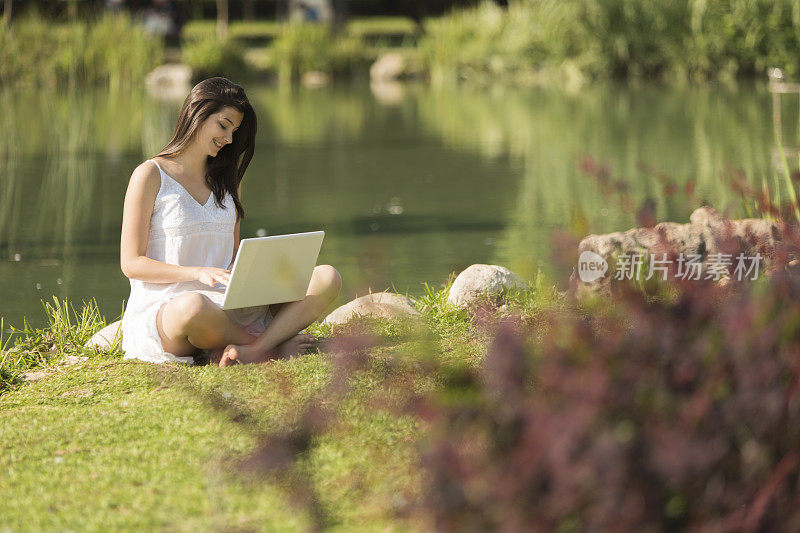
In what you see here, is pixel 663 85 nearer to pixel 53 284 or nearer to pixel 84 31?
pixel 84 31

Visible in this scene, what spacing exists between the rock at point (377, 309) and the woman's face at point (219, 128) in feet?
2.88

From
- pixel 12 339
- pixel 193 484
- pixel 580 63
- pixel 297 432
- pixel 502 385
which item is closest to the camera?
pixel 502 385

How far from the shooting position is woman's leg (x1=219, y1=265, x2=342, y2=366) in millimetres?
3928

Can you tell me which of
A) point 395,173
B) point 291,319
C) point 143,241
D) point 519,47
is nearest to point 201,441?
point 291,319

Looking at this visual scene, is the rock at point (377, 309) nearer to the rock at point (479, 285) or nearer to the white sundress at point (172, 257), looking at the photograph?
the rock at point (479, 285)

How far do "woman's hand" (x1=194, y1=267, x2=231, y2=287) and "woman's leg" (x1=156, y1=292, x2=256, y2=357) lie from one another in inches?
2.8

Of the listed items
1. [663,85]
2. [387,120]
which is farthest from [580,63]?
[387,120]

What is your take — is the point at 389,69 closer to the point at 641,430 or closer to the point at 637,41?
the point at 637,41

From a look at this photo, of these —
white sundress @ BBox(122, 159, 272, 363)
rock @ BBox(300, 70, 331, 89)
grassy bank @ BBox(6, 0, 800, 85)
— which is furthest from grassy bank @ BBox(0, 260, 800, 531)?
rock @ BBox(300, 70, 331, 89)

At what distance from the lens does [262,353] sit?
3.97 meters

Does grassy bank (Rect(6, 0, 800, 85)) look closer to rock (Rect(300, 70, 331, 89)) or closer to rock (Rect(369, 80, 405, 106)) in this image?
rock (Rect(300, 70, 331, 89))

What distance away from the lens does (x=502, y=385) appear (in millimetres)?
2072

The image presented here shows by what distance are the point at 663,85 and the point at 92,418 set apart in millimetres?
17287

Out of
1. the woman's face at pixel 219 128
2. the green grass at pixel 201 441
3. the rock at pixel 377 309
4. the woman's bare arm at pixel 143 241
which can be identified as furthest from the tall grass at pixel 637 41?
the green grass at pixel 201 441
